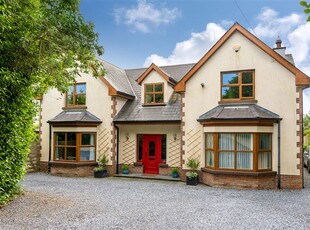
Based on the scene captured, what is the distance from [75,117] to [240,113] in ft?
33.6

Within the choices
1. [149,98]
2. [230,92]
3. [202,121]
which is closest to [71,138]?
[149,98]

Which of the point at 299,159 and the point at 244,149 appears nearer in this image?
the point at 299,159

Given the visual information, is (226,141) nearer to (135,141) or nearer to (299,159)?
(299,159)

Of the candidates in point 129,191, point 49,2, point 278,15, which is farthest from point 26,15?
point 278,15

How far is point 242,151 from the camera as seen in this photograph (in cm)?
1269

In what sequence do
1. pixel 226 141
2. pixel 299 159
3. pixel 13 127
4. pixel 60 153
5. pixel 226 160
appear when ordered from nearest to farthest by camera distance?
pixel 13 127 → pixel 299 159 → pixel 226 160 → pixel 226 141 → pixel 60 153

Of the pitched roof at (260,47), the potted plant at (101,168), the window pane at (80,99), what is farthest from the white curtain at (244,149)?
the window pane at (80,99)

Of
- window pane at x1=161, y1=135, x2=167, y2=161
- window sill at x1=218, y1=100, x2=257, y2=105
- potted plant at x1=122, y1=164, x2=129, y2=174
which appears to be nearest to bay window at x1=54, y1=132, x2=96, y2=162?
Result: potted plant at x1=122, y1=164, x2=129, y2=174

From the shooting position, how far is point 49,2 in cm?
1207

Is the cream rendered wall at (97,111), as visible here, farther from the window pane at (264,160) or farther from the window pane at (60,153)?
the window pane at (264,160)

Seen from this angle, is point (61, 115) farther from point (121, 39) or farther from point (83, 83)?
point (121, 39)

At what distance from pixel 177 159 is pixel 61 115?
8.30 m

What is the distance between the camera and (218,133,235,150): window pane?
12953 millimetres

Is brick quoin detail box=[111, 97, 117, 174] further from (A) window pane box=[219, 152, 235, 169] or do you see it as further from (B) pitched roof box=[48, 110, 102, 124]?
(A) window pane box=[219, 152, 235, 169]
